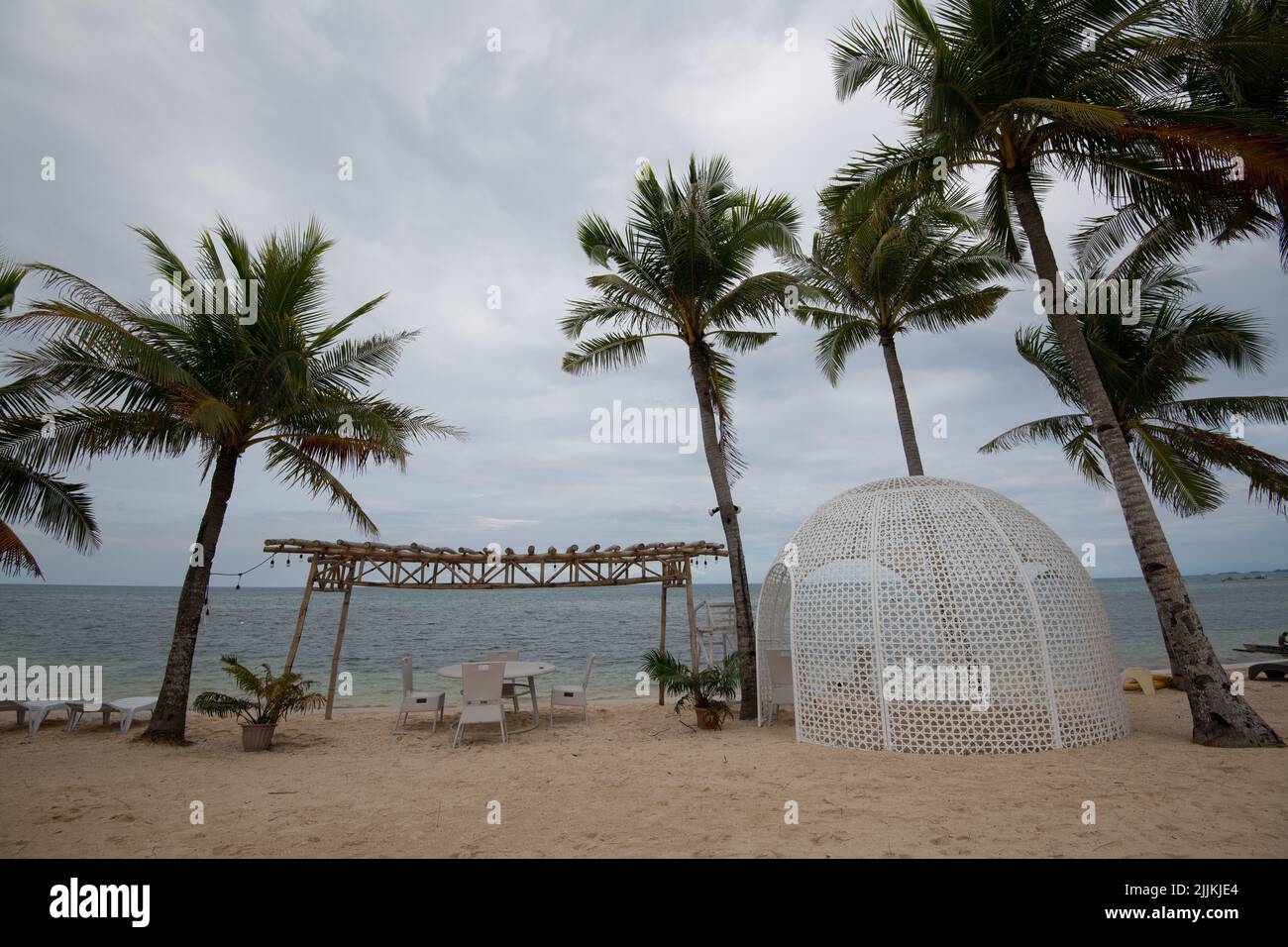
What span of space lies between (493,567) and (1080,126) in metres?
11.6

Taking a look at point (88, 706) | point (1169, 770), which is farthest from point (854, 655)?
point (88, 706)

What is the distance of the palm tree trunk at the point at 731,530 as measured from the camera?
10758 millimetres

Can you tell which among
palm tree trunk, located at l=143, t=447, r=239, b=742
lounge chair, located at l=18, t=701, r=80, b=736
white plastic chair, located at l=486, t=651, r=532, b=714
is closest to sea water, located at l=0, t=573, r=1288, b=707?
white plastic chair, located at l=486, t=651, r=532, b=714

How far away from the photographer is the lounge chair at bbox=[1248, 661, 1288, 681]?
13.8m

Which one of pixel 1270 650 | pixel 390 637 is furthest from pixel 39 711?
pixel 390 637

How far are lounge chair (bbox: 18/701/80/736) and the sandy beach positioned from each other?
2.19 ft

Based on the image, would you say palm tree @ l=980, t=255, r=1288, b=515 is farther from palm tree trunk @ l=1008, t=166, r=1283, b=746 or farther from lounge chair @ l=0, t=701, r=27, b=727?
lounge chair @ l=0, t=701, r=27, b=727

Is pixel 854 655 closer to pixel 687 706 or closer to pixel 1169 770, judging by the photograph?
pixel 1169 770

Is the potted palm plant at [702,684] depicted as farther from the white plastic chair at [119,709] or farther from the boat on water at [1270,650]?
the boat on water at [1270,650]

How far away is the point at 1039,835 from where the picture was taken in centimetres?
492

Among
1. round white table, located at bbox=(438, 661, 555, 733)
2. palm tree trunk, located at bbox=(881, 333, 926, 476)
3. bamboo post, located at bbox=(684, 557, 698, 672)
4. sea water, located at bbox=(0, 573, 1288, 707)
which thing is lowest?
sea water, located at bbox=(0, 573, 1288, 707)

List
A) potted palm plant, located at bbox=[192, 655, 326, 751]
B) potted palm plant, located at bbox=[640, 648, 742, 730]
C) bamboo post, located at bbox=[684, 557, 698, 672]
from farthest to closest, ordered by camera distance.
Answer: bamboo post, located at bbox=[684, 557, 698, 672] → potted palm plant, located at bbox=[640, 648, 742, 730] → potted palm plant, located at bbox=[192, 655, 326, 751]

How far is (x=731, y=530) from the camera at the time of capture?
10992mm
